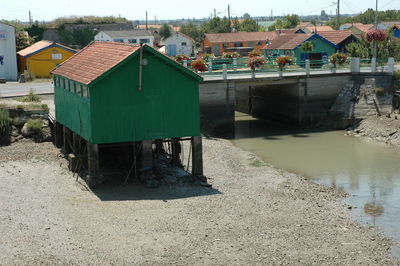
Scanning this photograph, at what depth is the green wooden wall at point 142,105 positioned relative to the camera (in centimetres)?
2219

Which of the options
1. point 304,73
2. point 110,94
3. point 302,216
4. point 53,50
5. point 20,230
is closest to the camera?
point 20,230

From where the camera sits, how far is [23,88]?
1638 inches

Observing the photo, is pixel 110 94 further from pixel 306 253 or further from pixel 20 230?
pixel 306 253

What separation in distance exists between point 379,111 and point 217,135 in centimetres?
928

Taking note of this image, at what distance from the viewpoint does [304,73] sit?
1578 inches

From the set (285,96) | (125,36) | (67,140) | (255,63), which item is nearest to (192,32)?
(125,36)

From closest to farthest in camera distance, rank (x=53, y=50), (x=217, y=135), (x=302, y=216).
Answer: (x=302, y=216)
(x=217, y=135)
(x=53, y=50)

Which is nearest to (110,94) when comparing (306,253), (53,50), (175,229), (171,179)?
(171,179)

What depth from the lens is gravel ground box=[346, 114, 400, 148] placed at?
3375cm

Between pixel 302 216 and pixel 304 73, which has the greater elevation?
pixel 304 73

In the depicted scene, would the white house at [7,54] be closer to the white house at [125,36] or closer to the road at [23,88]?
the road at [23,88]

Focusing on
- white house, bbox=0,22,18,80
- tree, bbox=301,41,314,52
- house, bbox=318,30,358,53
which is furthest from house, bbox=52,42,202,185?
house, bbox=318,30,358,53

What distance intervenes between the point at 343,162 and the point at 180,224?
13130mm

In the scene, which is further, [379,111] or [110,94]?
[379,111]
